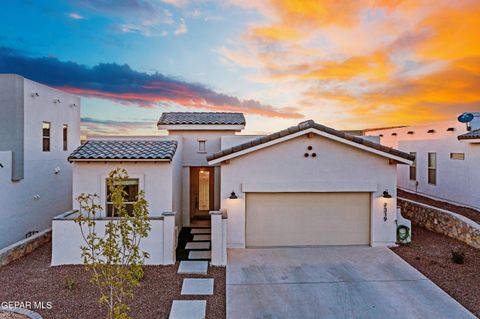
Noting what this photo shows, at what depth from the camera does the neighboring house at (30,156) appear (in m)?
12.7

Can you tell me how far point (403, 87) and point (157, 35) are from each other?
51.6 ft

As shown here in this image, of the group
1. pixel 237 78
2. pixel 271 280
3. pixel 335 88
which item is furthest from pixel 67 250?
pixel 335 88

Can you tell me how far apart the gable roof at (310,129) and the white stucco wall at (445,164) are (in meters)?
6.86

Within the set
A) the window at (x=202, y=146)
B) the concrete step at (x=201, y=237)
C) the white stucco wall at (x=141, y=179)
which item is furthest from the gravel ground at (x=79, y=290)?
the window at (x=202, y=146)

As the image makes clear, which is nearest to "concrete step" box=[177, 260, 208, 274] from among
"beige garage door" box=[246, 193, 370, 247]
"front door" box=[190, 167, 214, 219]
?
"beige garage door" box=[246, 193, 370, 247]

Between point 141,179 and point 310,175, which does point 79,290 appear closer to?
point 141,179

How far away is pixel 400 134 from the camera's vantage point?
912 inches

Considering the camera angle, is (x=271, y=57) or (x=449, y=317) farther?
(x=271, y=57)

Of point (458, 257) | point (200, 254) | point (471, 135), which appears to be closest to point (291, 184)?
point (200, 254)

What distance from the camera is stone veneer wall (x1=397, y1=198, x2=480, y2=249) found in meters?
11.8

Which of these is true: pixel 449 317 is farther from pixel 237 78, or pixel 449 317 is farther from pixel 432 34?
pixel 237 78

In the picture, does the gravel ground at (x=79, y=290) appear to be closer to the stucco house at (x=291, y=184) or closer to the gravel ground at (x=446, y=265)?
the stucco house at (x=291, y=184)

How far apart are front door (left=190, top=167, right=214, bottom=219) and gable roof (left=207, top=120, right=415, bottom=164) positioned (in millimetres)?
5359

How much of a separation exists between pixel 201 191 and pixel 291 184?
7.84 meters
